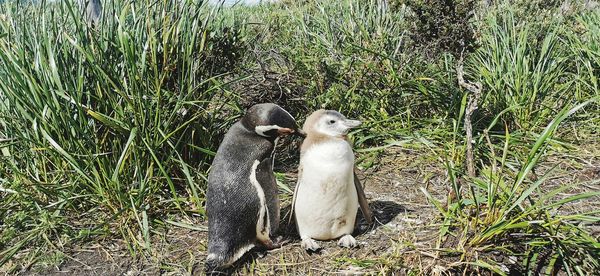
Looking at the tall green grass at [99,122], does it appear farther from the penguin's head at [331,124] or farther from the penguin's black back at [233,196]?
the penguin's head at [331,124]

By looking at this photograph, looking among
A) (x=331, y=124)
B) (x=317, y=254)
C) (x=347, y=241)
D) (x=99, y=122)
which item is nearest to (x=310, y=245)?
(x=317, y=254)

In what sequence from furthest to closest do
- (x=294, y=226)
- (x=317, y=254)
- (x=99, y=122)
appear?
(x=99, y=122), (x=294, y=226), (x=317, y=254)

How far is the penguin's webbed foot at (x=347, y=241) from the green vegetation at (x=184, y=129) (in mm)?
181

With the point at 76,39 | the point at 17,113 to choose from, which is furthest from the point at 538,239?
the point at 17,113

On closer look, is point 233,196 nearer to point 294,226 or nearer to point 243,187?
point 243,187

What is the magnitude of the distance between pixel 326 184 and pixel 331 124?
28cm

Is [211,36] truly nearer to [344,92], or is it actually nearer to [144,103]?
[144,103]

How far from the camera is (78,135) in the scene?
2.74 metres

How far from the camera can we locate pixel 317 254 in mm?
2479

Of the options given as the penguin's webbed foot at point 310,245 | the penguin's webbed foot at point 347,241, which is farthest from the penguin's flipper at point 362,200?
the penguin's webbed foot at point 310,245

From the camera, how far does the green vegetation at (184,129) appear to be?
2.24 meters

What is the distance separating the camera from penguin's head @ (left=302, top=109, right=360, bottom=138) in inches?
92.2

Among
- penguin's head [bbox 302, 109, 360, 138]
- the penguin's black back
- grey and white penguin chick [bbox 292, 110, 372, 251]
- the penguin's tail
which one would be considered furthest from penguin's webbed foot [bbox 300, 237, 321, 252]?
penguin's head [bbox 302, 109, 360, 138]

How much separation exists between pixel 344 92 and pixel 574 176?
165cm
